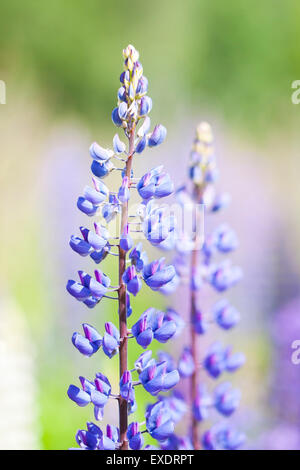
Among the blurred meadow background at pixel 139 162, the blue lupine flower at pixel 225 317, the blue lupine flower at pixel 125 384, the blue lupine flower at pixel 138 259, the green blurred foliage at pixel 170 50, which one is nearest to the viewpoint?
the blue lupine flower at pixel 125 384

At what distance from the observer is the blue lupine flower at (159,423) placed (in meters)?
1.40

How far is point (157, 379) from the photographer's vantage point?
1386 millimetres

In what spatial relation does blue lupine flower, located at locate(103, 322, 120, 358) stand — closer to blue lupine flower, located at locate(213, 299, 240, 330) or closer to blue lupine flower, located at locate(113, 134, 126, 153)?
blue lupine flower, located at locate(113, 134, 126, 153)

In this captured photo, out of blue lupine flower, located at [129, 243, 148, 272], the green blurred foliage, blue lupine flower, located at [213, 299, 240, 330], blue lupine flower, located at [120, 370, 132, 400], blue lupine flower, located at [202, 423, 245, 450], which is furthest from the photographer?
the green blurred foliage

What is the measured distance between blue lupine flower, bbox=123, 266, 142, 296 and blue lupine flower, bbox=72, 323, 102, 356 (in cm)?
15

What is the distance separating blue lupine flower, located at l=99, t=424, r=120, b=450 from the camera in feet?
4.46

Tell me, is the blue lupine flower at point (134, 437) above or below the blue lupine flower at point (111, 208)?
below

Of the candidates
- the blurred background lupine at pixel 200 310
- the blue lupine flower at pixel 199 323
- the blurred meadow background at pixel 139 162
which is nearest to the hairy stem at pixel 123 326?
the blurred background lupine at pixel 200 310

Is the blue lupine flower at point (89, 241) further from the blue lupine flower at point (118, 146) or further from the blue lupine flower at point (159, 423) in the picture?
the blue lupine flower at point (159, 423)

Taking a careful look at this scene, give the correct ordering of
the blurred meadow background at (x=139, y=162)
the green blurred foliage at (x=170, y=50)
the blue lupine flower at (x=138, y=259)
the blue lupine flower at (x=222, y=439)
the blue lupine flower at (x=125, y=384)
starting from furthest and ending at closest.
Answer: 1. the green blurred foliage at (x=170, y=50)
2. the blurred meadow background at (x=139, y=162)
3. the blue lupine flower at (x=222, y=439)
4. the blue lupine flower at (x=138, y=259)
5. the blue lupine flower at (x=125, y=384)

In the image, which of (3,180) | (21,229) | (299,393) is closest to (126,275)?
(299,393)

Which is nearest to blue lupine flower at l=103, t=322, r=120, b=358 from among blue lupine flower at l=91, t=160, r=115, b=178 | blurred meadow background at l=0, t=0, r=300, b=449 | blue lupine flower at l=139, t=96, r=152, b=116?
blue lupine flower at l=91, t=160, r=115, b=178

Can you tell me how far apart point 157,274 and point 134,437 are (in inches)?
13.4
